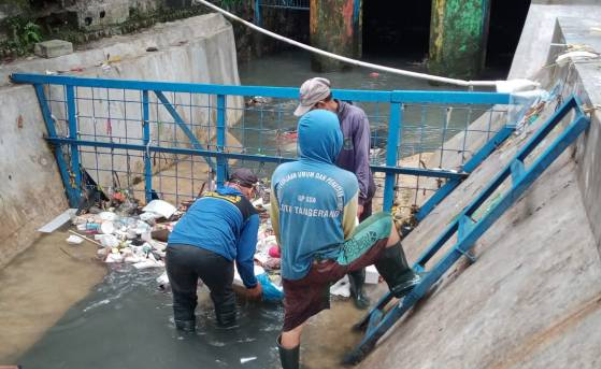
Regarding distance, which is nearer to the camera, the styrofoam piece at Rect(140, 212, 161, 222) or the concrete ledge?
the styrofoam piece at Rect(140, 212, 161, 222)

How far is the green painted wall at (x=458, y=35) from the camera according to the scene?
14.1 metres

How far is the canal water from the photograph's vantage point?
13.8ft

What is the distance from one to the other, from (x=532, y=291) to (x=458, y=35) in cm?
1257

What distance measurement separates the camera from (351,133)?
14.9ft

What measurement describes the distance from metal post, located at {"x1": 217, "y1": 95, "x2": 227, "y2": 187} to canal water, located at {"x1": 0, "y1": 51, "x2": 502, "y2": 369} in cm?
118

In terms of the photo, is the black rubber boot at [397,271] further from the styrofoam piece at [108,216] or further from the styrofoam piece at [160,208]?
the styrofoam piece at [108,216]

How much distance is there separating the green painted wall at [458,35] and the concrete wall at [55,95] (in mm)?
5687

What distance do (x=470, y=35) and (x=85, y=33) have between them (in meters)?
9.01

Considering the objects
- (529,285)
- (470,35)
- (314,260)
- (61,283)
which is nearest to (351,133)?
(314,260)

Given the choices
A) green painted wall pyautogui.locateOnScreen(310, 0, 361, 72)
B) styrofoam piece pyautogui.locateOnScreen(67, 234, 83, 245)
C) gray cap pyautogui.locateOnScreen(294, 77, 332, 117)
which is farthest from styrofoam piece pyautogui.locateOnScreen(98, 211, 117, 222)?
green painted wall pyautogui.locateOnScreen(310, 0, 361, 72)

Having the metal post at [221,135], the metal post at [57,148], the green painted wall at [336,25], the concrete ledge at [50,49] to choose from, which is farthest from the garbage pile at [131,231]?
the green painted wall at [336,25]

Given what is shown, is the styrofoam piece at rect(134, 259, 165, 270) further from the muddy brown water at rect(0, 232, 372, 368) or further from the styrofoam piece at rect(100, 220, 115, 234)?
the styrofoam piece at rect(100, 220, 115, 234)

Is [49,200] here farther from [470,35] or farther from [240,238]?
[470,35]

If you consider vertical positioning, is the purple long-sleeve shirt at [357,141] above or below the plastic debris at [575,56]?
below
